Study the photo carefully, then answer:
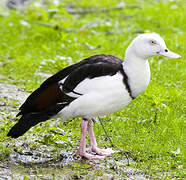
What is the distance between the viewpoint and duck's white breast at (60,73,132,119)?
4.10m

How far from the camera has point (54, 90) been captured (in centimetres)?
435

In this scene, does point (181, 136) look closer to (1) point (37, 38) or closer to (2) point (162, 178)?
(2) point (162, 178)

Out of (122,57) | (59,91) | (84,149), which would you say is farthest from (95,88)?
(122,57)

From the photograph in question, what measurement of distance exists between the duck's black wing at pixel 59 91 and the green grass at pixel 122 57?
1.21ft

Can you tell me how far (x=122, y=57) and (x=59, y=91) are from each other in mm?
3471

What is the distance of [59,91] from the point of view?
14.2 feet

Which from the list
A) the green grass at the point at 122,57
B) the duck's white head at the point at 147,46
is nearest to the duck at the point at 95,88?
the duck's white head at the point at 147,46

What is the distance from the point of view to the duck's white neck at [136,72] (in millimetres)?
4137

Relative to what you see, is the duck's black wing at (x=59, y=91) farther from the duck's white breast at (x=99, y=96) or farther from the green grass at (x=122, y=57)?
the green grass at (x=122, y=57)

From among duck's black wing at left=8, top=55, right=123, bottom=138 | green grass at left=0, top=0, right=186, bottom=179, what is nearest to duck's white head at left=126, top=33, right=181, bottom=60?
duck's black wing at left=8, top=55, right=123, bottom=138

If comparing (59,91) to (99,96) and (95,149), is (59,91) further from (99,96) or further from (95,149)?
(95,149)

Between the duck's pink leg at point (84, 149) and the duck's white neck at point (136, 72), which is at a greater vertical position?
the duck's white neck at point (136, 72)

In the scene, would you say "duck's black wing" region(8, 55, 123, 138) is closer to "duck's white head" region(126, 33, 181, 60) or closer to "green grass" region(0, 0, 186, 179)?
"duck's white head" region(126, 33, 181, 60)

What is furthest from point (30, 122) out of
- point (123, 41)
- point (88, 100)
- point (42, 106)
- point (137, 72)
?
point (123, 41)
